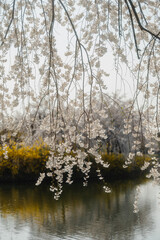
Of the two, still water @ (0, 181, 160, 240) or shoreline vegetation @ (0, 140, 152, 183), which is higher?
shoreline vegetation @ (0, 140, 152, 183)

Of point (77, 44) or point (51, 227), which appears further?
point (51, 227)

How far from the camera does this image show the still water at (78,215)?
3.46 meters

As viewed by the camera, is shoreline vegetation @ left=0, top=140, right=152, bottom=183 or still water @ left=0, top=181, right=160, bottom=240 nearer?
still water @ left=0, top=181, right=160, bottom=240

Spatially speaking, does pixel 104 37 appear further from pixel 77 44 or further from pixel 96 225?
pixel 96 225

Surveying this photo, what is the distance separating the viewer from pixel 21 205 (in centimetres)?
508

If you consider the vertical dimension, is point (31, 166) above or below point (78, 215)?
above

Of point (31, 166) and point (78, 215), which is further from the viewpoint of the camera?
point (31, 166)

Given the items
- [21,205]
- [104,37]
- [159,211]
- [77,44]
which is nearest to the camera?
[77,44]

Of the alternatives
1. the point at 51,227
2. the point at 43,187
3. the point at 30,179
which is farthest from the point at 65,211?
the point at 30,179

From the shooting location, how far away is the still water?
3465 mm

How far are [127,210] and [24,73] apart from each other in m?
3.41

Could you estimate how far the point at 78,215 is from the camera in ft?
14.1

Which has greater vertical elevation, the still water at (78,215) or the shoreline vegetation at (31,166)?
the shoreline vegetation at (31,166)

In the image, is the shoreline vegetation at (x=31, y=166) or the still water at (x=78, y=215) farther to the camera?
the shoreline vegetation at (x=31, y=166)
